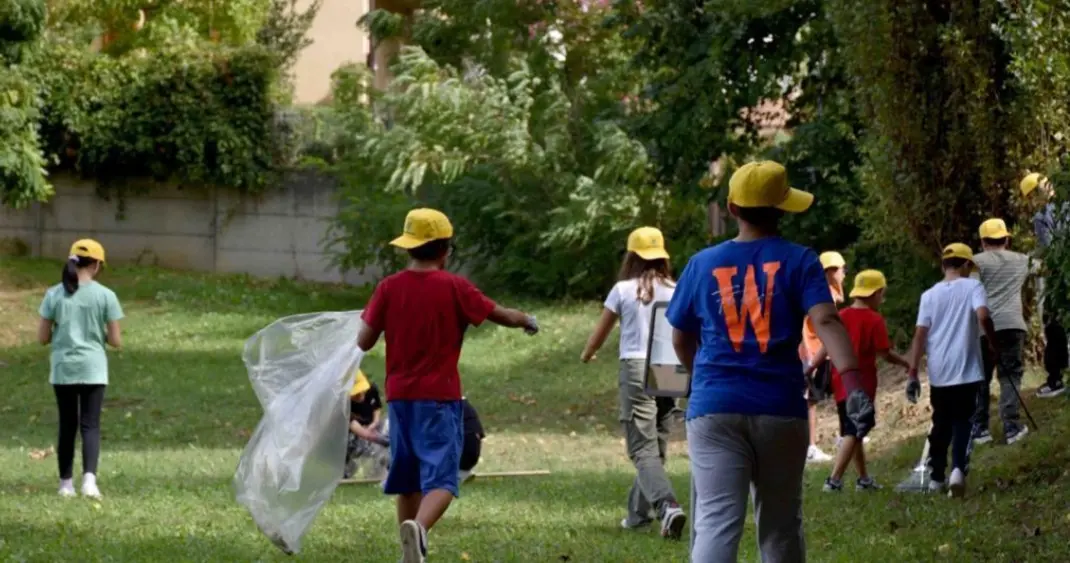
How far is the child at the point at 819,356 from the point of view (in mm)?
12523

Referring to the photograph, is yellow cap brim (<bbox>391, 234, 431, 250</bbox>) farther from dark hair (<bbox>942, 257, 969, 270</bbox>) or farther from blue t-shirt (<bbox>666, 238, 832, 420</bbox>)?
dark hair (<bbox>942, 257, 969, 270</bbox>)

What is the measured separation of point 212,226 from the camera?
105 ft

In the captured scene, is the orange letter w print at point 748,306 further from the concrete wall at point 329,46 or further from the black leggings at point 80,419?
the concrete wall at point 329,46

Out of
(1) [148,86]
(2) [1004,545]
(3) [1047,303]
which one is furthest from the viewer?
(1) [148,86]

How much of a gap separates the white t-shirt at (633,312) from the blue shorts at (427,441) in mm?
1785

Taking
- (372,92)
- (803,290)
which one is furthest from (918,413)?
(372,92)

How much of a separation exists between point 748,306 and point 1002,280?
273 inches

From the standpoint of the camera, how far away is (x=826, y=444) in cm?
1623

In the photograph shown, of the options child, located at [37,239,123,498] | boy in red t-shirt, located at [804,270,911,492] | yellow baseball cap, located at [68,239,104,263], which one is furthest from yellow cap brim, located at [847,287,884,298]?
yellow baseball cap, located at [68,239,104,263]

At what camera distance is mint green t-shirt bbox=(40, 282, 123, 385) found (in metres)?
11.6

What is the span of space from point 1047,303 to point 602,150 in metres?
16.9

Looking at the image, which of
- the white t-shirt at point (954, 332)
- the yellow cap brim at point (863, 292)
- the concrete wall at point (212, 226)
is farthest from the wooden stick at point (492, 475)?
the concrete wall at point (212, 226)

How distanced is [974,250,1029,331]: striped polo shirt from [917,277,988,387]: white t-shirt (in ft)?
4.00

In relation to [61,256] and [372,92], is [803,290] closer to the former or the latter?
[372,92]
